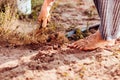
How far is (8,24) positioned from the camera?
3988 mm

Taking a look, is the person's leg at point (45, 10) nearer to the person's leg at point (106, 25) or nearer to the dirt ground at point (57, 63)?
the dirt ground at point (57, 63)

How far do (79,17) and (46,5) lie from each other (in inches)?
34.4

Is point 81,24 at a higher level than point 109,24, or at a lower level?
lower

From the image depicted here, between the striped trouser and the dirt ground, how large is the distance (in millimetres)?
239

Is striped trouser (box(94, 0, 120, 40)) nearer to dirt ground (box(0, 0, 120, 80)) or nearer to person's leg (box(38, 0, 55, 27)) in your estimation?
dirt ground (box(0, 0, 120, 80))

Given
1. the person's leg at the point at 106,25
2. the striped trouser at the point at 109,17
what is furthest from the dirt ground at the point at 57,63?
the striped trouser at the point at 109,17

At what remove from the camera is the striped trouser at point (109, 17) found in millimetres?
3330

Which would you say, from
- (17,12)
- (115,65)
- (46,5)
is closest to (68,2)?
(17,12)

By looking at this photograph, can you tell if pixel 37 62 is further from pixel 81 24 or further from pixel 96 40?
pixel 81 24

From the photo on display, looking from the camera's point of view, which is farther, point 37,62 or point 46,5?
point 46,5

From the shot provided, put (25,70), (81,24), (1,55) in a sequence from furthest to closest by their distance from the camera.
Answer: (81,24) < (1,55) < (25,70)

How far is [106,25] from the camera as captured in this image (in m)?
3.44

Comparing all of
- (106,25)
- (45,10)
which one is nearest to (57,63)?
(106,25)

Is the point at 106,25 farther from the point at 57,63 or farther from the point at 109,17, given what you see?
the point at 57,63
